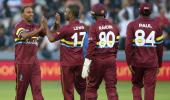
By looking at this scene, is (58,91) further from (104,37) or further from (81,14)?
(104,37)

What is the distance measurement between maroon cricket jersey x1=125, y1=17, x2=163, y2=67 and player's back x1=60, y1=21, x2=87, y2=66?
Answer: 3.09 ft

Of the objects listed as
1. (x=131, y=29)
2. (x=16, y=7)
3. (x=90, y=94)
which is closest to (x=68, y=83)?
(x=90, y=94)

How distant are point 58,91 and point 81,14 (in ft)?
15.8

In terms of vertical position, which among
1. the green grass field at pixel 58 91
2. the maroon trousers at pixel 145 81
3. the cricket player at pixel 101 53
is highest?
the cricket player at pixel 101 53

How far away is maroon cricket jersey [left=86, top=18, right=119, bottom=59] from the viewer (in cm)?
1349

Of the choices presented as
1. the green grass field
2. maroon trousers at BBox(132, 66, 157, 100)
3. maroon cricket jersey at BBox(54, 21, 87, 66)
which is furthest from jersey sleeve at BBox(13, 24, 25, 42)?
the green grass field

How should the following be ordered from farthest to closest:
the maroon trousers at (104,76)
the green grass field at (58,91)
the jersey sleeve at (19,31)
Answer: the green grass field at (58,91) → the jersey sleeve at (19,31) → the maroon trousers at (104,76)

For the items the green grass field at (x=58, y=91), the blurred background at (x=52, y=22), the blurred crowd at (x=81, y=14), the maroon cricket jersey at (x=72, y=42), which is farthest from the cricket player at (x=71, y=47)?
the blurred crowd at (x=81, y=14)

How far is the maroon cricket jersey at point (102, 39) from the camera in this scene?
531 inches

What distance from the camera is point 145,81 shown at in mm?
13898

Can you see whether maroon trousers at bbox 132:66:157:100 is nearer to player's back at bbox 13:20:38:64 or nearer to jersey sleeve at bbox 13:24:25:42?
player's back at bbox 13:20:38:64

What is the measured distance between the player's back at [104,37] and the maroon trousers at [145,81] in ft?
2.67

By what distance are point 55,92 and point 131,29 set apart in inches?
216

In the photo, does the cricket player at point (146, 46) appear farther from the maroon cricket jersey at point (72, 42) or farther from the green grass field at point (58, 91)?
the green grass field at point (58, 91)
